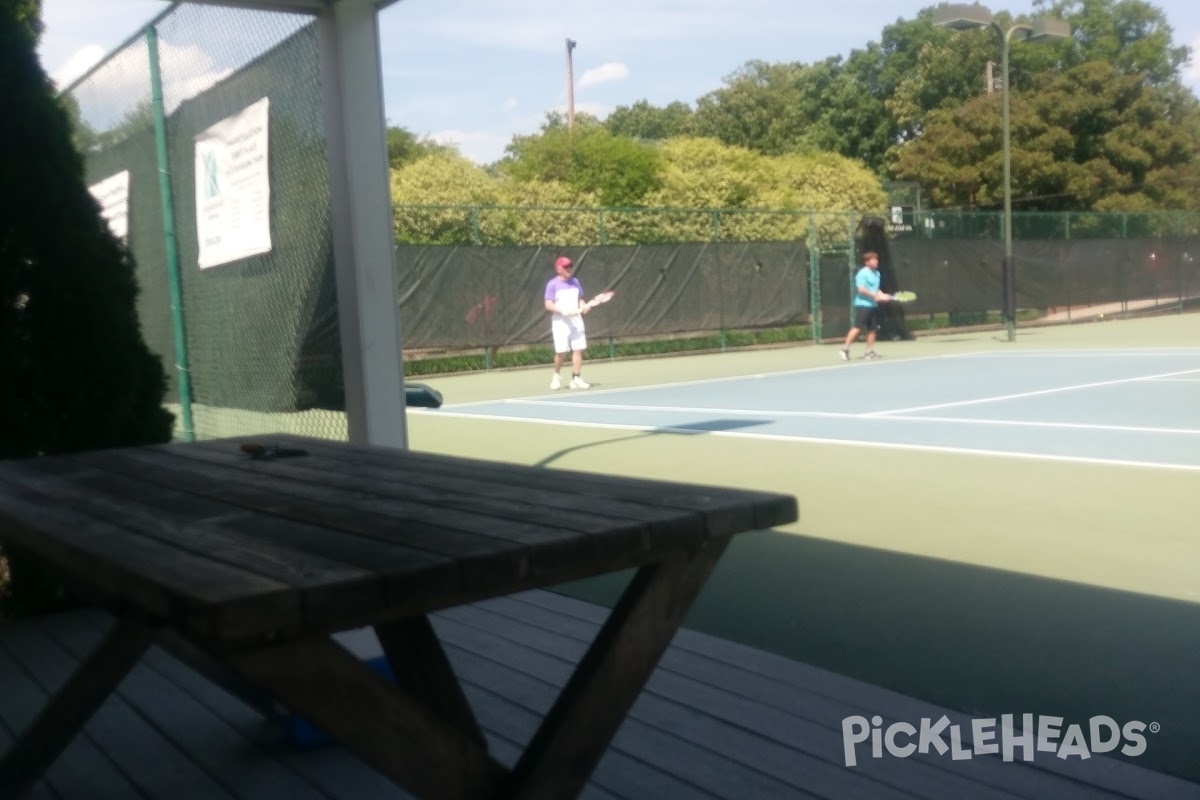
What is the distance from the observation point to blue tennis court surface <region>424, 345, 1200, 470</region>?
866 centimetres

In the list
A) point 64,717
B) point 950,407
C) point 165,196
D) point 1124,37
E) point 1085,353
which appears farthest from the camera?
point 1124,37

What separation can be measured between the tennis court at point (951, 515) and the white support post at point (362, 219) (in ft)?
3.49

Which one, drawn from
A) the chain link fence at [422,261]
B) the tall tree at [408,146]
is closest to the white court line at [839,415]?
the chain link fence at [422,261]

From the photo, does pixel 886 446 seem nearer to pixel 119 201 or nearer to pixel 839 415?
pixel 839 415

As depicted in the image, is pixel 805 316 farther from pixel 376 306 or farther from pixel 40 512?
pixel 40 512

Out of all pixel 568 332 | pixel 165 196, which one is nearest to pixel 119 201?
pixel 165 196

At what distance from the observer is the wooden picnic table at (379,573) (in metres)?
1.73

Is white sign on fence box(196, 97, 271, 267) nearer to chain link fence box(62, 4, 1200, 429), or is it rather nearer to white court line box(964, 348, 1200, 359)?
chain link fence box(62, 4, 1200, 429)

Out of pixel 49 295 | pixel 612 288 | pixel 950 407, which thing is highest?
pixel 49 295

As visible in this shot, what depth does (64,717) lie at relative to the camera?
2.85 meters

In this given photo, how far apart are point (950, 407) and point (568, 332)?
5319mm

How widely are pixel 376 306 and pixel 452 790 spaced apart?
3220 millimetres

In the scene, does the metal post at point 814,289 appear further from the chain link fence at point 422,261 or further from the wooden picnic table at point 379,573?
the wooden picnic table at point 379,573

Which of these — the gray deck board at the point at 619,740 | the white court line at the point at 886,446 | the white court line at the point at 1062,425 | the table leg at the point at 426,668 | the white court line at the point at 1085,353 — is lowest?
the white court line at the point at 1085,353
